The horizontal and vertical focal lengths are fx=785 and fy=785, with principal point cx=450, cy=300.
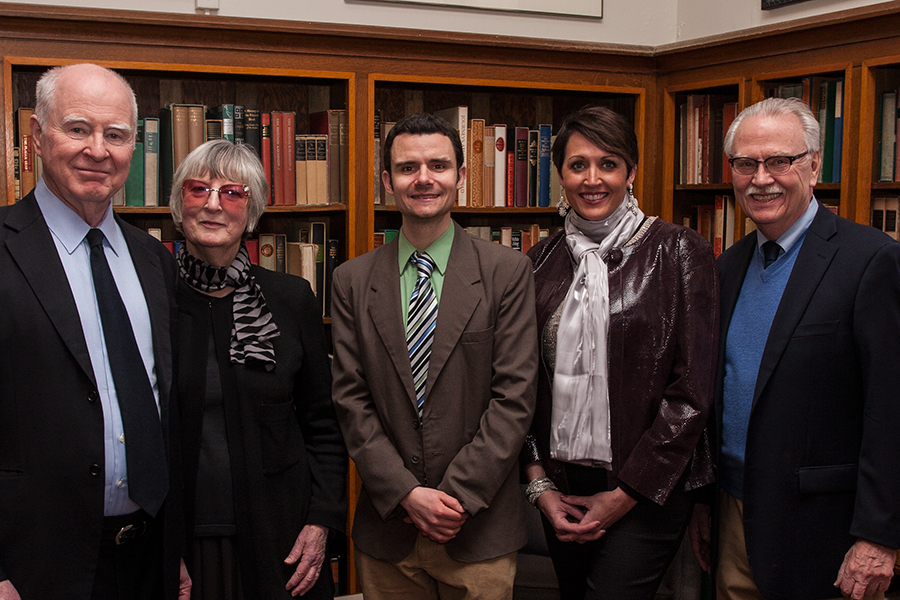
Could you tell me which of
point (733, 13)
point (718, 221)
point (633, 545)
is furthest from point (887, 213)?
point (633, 545)

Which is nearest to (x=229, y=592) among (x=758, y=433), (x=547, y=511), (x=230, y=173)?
(x=547, y=511)

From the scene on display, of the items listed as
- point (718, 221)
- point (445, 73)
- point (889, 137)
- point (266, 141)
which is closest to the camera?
point (889, 137)

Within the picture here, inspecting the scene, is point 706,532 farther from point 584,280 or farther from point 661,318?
point 584,280

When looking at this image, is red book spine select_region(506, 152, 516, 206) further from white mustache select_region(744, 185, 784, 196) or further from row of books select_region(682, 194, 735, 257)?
white mustache select_region(744, 185, 784, 196)

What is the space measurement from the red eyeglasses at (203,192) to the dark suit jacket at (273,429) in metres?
0.21

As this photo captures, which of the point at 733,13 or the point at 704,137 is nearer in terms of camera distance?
the point at 704,137

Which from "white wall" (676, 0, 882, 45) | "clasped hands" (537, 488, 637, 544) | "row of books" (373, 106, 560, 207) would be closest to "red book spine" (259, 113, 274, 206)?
"row of books" (373, 106, 560, 207)

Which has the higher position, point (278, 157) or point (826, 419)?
point (278, 157)

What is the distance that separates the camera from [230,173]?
2.00m

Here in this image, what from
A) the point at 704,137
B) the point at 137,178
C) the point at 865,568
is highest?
the point at 704,137

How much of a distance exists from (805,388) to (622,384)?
419 millimetres

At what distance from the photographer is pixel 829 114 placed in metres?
2.83

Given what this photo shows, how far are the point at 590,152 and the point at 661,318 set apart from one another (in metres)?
0.47

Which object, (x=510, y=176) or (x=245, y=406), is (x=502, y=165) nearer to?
(x=510, y=176)
